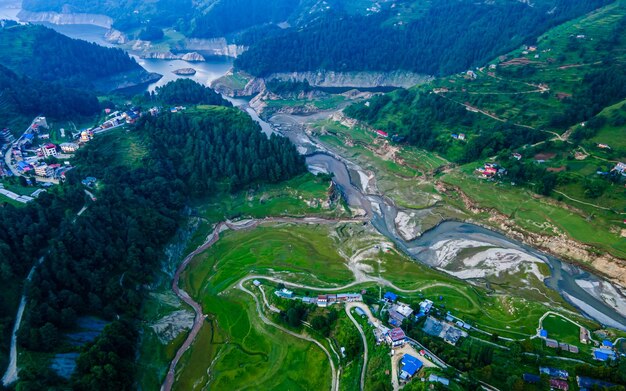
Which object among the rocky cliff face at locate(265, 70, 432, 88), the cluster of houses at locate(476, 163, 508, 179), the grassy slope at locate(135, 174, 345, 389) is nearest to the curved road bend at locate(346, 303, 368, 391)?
the grassy slope at locate(135, 174, 345, 389)

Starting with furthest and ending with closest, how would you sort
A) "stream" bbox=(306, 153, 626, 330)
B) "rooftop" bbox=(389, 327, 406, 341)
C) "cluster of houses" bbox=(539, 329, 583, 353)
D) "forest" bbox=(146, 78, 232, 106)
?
"forest" bbox=(146, 78, 232, 106) < "stream" bbox=(306, 153, 626, 330) < "cluster of houses" bbox=(539, 329, 583, 353) < "rooftop" bbox=(389, 327, 406, 341)

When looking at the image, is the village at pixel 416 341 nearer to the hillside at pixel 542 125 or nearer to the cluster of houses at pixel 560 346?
the cluster of houses at pixel 560 346

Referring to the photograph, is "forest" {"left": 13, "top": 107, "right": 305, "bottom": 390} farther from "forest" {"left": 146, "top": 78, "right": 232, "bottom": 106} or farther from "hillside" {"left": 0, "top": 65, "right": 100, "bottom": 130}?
"hillside" {"left": 0, "top": 65, "right": 100, "bottom": 130}

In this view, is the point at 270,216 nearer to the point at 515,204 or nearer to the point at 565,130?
the point at 515,204

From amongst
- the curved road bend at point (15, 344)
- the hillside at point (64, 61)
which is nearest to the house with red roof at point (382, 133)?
the curved road bend at point (15, 344)

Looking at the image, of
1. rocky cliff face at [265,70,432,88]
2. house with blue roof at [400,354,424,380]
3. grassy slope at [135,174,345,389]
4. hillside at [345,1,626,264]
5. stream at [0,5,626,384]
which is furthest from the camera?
rocky cliff face at [265,70,432,88]

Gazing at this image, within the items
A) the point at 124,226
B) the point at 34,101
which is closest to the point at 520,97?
the point at 124,226
